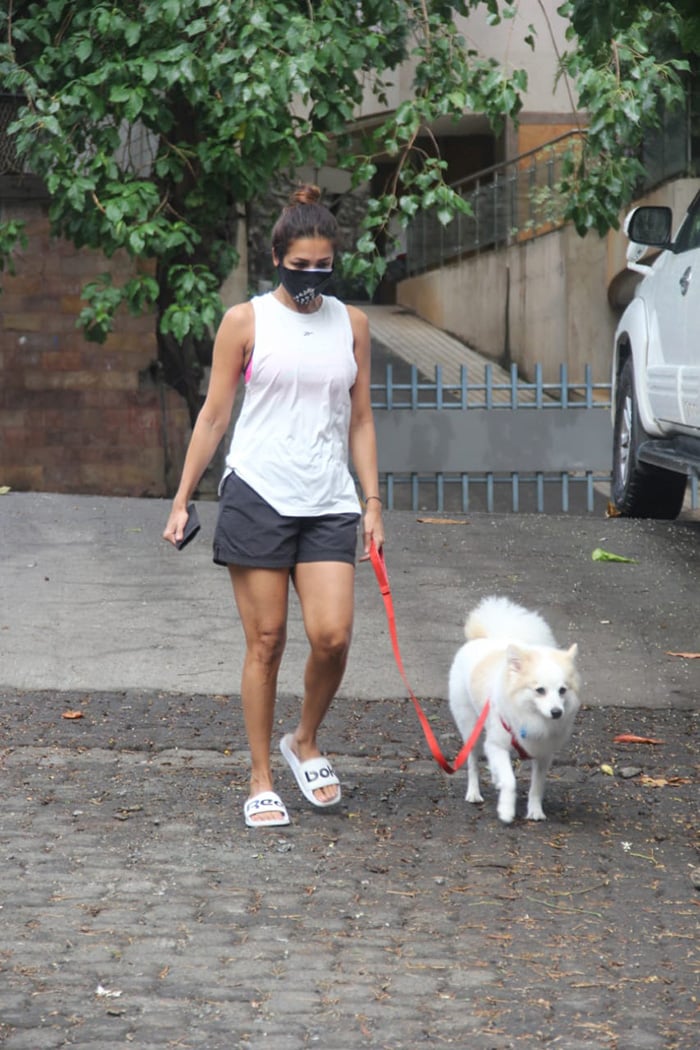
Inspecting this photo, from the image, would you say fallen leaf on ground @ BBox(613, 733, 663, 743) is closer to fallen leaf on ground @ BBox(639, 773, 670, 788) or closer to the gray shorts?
fallen leaf on ground @ BBox(639, 773, 670, 788)

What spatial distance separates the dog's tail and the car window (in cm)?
410

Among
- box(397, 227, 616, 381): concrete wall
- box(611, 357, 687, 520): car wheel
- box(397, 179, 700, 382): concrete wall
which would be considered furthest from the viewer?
box(397, 227, 616, 381): concrete wall

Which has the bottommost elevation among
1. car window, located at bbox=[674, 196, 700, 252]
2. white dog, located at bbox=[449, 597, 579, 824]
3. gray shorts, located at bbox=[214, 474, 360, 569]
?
white dog, located at bbox=[449, 597, 579, 824]

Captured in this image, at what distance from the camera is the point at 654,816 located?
5512mm

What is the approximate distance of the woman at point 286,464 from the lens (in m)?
5.08

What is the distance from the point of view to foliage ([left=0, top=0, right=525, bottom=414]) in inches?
435

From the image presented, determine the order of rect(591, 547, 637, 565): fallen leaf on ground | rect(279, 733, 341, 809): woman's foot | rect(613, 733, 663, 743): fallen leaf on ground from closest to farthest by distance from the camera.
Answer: rect(279, 733, 341, 809): woman's foot
rect(613, 733, 663, 743): fallen leaf on ground
rect(591, 547, 637, 565): fallen leaf on ground

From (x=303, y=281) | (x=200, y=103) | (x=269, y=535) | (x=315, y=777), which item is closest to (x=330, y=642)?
(x=269, y=535)

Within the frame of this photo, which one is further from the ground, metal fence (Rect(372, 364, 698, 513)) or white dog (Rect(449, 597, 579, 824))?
white dog (Rect(449, 597, 579, 824))

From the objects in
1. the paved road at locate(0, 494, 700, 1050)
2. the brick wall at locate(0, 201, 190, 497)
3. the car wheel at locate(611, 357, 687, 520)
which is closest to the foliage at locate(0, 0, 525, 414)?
the car wheel at locate(611, 357, 687, 520)

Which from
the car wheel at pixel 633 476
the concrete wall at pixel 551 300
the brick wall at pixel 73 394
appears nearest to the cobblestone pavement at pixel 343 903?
the car wheel at pixel 633 476

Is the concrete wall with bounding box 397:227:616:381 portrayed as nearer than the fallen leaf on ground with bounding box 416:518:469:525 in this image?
No

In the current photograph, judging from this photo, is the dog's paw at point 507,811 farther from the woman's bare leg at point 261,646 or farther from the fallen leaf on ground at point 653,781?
the fallen leaf on ground at point 653,781

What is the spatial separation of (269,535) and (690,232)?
5.17m
